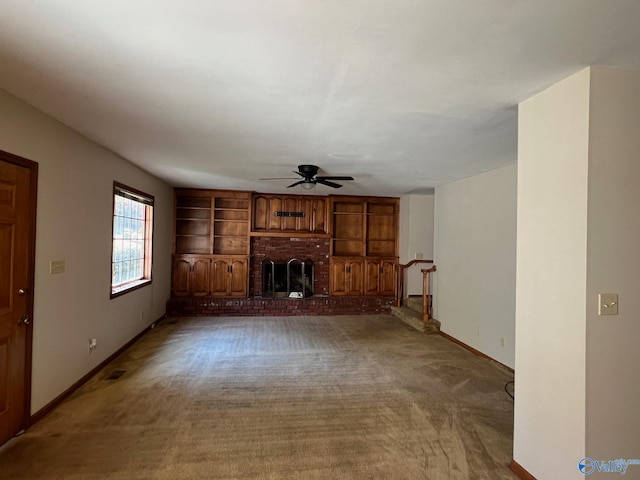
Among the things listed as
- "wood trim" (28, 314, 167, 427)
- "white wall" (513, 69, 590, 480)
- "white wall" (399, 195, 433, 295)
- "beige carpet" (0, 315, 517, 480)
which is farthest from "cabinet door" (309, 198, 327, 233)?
"white wall" (513, 69, 590, 480)

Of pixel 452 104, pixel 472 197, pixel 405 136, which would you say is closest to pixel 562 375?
pixel 452 104

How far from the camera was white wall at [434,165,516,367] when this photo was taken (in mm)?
3877

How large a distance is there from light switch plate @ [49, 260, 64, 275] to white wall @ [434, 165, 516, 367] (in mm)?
4586

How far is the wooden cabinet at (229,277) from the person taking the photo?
6555 mm

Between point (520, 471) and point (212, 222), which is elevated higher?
point (212, 222)

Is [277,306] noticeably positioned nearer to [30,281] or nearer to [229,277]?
[229,277]

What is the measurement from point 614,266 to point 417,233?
4.94m

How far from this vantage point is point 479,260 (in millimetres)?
4363

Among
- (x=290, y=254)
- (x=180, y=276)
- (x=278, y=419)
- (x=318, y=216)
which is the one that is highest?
(x=318, y=216)

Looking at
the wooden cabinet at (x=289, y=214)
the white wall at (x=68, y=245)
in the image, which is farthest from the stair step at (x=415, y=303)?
the white wall at (x=68, y=245)

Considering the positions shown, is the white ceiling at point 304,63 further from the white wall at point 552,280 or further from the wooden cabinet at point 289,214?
the wooden cabinet at point 289,214

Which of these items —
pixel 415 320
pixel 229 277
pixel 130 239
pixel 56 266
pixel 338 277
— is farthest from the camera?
pixel 338 277

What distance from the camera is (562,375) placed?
72.3 inches
